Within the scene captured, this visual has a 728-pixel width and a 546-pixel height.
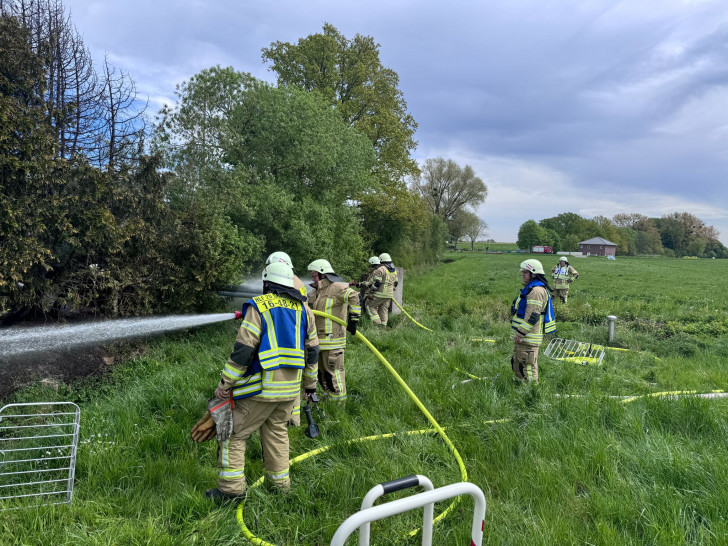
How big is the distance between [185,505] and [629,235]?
10221 centimetres

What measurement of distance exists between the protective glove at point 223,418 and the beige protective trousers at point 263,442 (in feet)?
0.21

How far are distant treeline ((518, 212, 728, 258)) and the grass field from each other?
86947 millimetres

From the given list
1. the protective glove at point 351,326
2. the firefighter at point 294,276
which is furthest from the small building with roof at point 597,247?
the firefighter at point 294,276

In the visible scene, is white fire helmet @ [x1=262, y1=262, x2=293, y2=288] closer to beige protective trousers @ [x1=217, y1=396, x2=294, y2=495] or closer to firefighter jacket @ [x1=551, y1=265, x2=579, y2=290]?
beige protective trousers @ [x1=217, y1=396, x2=294, y2=495]

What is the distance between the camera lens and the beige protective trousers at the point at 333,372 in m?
5.50

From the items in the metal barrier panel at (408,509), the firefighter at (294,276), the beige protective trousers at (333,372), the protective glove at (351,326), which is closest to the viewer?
the metal barrier panel at (408,509)

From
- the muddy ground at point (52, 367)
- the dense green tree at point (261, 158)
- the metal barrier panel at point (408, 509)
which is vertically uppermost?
the dense green tree at point (261, 158)

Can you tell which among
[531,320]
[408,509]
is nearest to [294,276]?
[408,509]

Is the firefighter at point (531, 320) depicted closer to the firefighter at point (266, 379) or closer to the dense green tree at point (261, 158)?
the firefighter at point (266, 379)

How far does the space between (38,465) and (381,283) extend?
26.2ft

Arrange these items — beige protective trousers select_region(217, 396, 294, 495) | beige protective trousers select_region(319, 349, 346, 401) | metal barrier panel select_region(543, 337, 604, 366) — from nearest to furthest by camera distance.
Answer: beige protective trousers select_region(217, 396, 294, 495) < beige protective trousers select_region(319, 349, 346, 401) < metal barrier panel select_region(543, 337, 604, 366)

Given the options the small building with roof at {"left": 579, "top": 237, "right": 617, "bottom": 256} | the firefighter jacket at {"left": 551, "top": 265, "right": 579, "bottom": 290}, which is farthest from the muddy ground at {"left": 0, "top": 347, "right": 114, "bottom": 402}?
the small building with roof at {"left": 579, "top": 237, "right": 617, "bottom": 256}

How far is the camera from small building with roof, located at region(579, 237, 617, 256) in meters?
75.2

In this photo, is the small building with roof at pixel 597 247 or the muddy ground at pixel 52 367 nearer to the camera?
the muddy ground at pixel 52 367
